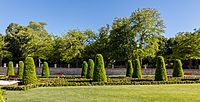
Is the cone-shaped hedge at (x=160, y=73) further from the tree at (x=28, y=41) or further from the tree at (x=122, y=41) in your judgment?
the tree at (x=28, y=41)

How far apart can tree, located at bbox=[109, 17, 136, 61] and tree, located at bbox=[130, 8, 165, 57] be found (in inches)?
38.6

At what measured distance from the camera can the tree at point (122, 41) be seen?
45.7m

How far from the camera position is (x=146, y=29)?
152ft

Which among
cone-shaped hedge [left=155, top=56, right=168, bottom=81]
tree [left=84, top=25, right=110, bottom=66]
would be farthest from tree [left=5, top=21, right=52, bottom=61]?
cone-shaped hedge [left=155, top=56, right=168, bottom=81]

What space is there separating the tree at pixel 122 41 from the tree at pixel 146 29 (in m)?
0.98

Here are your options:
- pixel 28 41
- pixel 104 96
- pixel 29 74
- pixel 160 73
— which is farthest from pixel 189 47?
pixel 104 96

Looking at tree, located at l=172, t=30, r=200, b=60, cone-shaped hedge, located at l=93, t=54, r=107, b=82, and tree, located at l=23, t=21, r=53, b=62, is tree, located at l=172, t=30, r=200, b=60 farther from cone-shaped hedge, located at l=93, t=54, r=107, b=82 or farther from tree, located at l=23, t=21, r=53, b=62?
cone-shaped hedge, located at l=93, t=54, r=107, b=82

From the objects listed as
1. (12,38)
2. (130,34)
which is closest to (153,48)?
(130,34)

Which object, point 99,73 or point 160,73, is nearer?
point 99,73

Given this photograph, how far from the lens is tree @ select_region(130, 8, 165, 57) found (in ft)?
152

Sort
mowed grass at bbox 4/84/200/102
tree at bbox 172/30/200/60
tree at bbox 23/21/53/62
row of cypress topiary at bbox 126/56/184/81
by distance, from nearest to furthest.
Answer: mowed grass at bbox 4/84/200/102 < row of cypress topiary at bbox 126/56/184/81 < tree at bbox 172/30/200/60 < tree at bbox 23/21/53/62

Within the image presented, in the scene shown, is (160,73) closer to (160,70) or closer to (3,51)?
(160,70)

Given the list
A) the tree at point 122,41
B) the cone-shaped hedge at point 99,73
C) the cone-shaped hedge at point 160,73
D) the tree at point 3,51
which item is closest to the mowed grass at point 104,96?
the cone-shaped hedge at point 99,73

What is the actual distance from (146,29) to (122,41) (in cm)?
415
